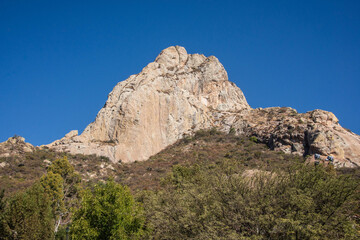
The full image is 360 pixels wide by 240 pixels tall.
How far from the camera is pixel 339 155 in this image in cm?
5062

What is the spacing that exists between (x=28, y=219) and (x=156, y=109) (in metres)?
53.8

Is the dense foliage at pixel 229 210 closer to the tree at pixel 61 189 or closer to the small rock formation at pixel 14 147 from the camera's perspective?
the tree at pixel 61 189

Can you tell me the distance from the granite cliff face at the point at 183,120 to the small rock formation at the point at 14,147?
604cm

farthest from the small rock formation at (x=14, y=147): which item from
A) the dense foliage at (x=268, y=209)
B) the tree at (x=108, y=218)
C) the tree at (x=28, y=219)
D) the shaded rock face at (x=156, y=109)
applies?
the dense foliage at (x=268, y=209)

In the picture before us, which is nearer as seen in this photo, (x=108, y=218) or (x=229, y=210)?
(x=229, y=210)

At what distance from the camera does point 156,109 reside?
7475cm


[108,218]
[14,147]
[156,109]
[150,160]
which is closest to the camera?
[108,218]

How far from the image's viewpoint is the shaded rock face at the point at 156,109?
6900 centimetres

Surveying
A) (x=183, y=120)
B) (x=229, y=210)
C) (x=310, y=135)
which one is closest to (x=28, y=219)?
(x=229, y=210)

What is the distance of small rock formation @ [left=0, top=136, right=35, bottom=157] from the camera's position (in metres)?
57.1

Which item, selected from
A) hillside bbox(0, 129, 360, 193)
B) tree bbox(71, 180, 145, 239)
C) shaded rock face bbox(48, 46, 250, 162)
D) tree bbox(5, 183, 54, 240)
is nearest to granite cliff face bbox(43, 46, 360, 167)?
shaded rock face bbox(48, 46, 250, 162)

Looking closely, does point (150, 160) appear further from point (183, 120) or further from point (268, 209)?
point (268, 209)

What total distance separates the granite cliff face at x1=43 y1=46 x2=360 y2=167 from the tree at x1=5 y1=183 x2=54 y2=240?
1600 inches

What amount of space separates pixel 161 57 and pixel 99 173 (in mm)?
45910
